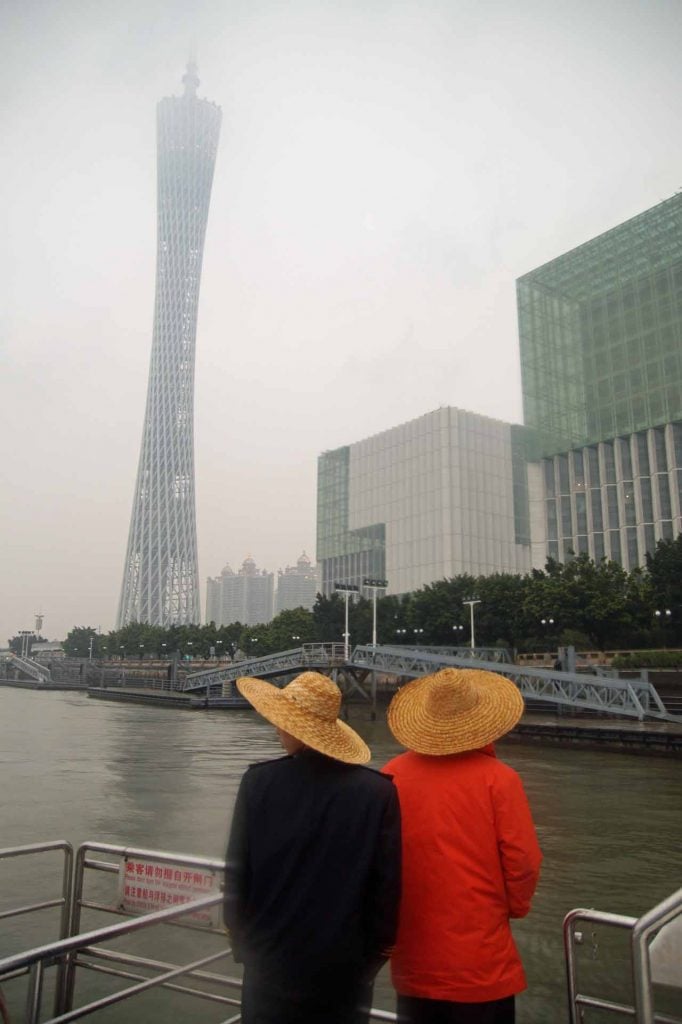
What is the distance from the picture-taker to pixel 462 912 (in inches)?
110

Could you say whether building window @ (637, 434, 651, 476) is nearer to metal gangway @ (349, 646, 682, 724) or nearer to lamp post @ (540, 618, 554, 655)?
lamp post @ (540, 618, 554, 655)

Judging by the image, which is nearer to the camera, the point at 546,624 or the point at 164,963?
the point at 164,963

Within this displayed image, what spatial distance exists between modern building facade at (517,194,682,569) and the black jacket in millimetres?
62757

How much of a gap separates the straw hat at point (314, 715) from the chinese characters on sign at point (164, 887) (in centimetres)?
135

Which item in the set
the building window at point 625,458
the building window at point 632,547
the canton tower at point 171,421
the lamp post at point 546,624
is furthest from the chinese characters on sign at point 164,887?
the canton tower at point 171,421

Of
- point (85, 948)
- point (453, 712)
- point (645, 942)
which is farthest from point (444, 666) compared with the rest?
point (645, 942)

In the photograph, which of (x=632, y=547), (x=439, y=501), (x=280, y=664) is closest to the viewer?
(x=280, y=664)

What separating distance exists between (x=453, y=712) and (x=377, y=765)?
1763 cm

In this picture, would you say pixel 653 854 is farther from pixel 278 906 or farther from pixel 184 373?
pixel 184 373

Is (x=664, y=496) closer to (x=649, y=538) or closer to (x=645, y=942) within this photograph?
(x=649, y=538)

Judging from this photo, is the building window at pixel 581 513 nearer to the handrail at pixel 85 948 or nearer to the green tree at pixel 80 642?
the handrail at pixel 85 948

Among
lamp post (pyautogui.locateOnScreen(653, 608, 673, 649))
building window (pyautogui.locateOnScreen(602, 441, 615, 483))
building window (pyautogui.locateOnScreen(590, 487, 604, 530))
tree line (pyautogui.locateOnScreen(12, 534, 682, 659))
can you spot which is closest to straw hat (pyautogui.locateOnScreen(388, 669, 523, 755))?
tree line (pyautogui.locateOnScreen(12, 534, 682, 659))

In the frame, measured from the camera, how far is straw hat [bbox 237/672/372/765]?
2.72 meters

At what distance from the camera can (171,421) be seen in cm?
10031
